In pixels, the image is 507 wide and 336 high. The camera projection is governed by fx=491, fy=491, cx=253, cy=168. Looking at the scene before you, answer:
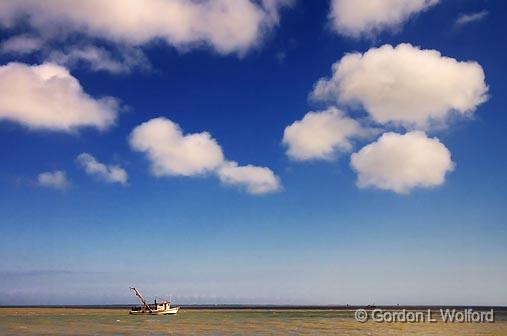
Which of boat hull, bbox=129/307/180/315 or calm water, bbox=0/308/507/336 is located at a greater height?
calm water, bbox=0/308/507/336

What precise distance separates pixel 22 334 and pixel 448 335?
177ft

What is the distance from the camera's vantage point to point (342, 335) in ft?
207

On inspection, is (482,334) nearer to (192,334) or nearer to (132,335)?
(192,334)

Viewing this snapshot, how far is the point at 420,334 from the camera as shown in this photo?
6197 cm

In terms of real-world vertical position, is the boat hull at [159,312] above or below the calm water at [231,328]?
below

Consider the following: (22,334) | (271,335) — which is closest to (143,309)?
(22,334)

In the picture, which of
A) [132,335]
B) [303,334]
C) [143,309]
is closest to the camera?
[132,335]

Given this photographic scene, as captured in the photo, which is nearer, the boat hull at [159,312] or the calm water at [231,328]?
the calm water at [231,328]

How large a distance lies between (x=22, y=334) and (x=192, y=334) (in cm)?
2173

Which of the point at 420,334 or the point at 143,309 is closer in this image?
the point at 420,334

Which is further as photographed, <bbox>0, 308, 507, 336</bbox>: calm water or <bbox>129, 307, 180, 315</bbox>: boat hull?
<bbox>129, 307, 180, 315</bbox>: boat hull

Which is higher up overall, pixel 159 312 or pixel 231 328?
pixel 231 328

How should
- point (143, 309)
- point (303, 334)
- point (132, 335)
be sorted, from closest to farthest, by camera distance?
point (132, 335), point (303, 334), point (143, 309)

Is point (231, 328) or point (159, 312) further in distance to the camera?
point (159, 312)
